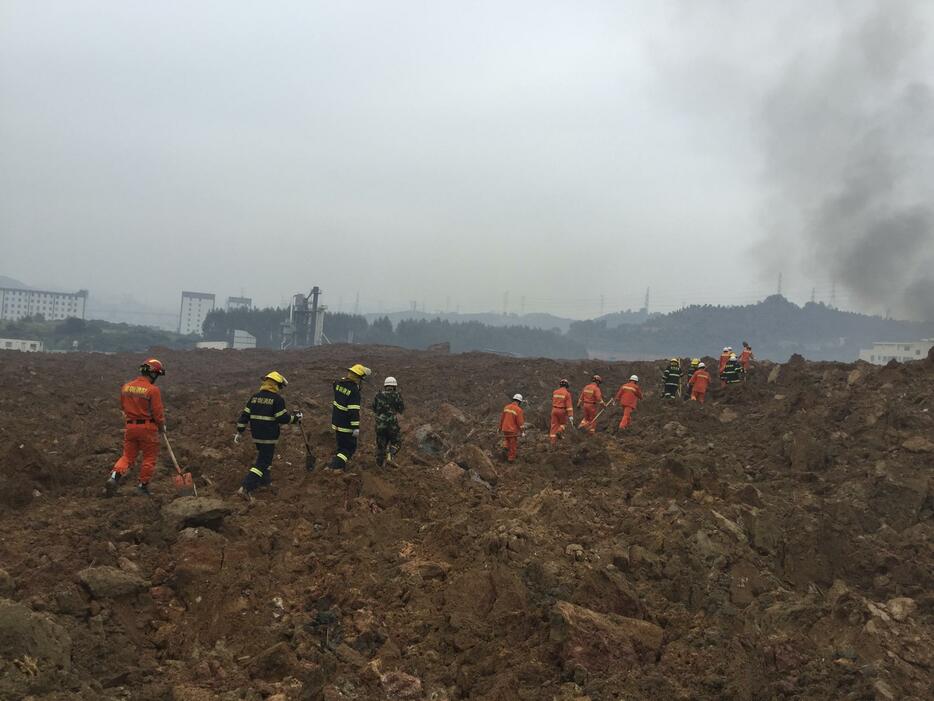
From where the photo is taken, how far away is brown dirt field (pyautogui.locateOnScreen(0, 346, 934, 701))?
15.8 ft

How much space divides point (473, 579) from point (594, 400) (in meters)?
8.23

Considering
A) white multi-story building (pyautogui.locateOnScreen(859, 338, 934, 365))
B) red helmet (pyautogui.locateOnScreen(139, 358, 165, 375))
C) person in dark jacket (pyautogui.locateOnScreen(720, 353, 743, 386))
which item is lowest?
red helmet (pyautogui.locateOnScreen(139, 358, 165, 375))

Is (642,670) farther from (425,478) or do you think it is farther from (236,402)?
(236,402)

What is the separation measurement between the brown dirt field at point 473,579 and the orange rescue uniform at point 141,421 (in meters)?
0.45

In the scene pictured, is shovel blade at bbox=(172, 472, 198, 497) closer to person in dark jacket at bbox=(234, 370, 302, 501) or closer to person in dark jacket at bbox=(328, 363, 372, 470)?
person in dark jacket at bbox=(234, 370, 302, 501)

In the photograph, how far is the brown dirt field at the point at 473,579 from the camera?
4809mm

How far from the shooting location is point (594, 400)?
44.8 feet

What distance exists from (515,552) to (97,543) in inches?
146

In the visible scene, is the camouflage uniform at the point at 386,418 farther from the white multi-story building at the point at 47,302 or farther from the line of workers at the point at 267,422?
the white multi-story building at the point at 47,302

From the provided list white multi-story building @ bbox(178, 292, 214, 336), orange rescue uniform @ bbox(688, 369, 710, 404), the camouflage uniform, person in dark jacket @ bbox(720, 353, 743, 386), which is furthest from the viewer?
white multi-story building @ bbox(178, 292, 214, 336)

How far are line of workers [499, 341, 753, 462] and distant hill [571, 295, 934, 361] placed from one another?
274 ft

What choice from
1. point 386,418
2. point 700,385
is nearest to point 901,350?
point 700,385

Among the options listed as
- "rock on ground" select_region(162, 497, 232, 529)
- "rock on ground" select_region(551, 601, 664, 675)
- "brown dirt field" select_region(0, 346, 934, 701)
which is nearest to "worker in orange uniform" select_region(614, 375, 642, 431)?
"brown dirt field" select_region(0, 346, 934, 701)

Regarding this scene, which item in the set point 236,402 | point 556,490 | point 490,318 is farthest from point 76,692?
point 490,318
